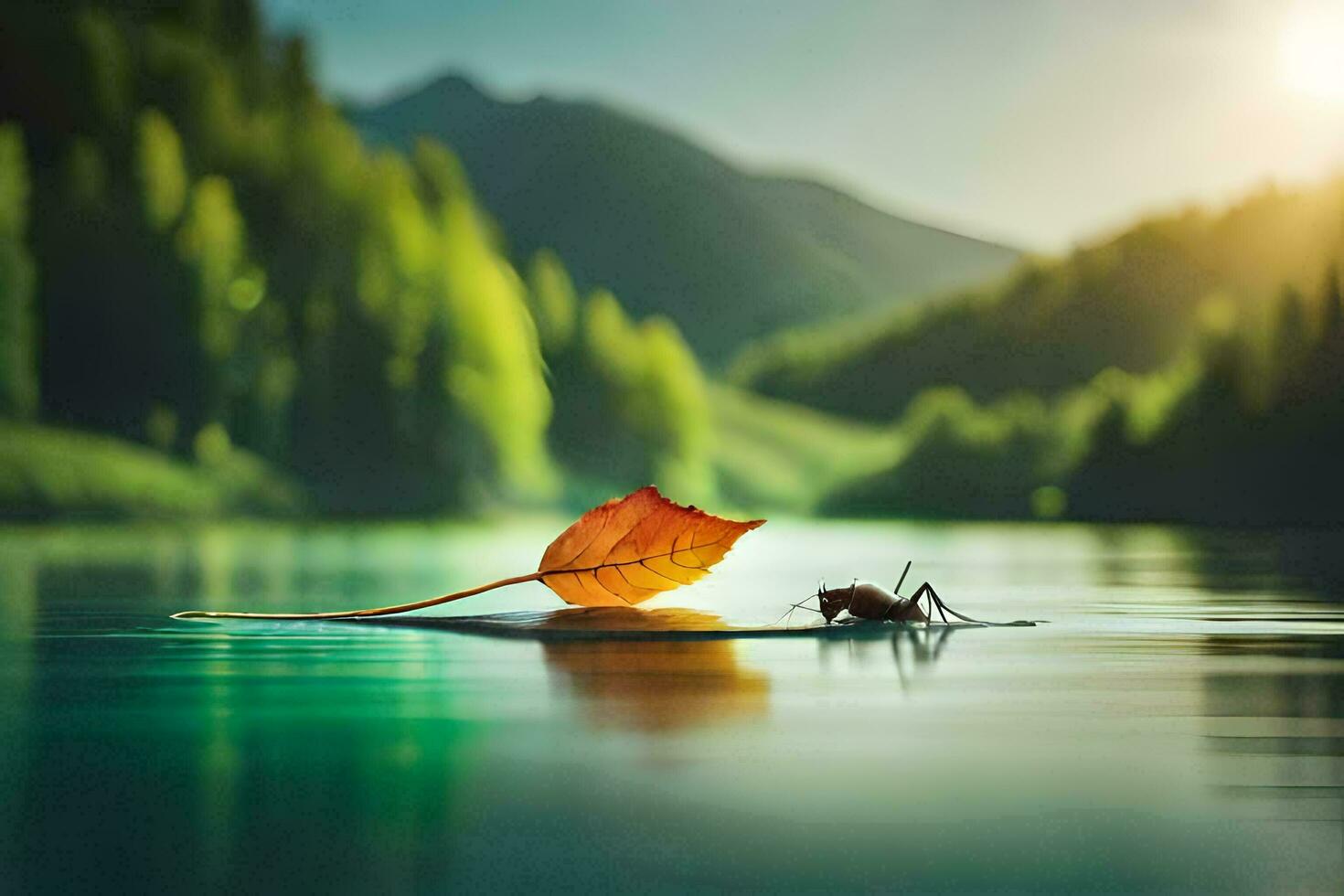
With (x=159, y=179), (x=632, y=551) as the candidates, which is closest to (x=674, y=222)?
(x=159, y=179)

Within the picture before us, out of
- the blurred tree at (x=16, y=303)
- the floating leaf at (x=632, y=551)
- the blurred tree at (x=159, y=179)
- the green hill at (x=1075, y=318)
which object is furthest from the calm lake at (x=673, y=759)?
the green hill at (x=1075, y=318)

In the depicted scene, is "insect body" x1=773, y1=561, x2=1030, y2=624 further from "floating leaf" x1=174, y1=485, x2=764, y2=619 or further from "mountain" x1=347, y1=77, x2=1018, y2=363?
"mountain" x1=347, y1=77, x2=1018, y2=363

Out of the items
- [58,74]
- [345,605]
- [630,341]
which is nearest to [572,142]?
[630,341]

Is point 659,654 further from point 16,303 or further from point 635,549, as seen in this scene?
point 16,303

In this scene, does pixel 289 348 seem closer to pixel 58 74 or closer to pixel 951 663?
pixel 58 74

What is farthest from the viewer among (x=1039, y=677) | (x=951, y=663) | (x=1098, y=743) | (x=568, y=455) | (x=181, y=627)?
(x=568, y=455)
